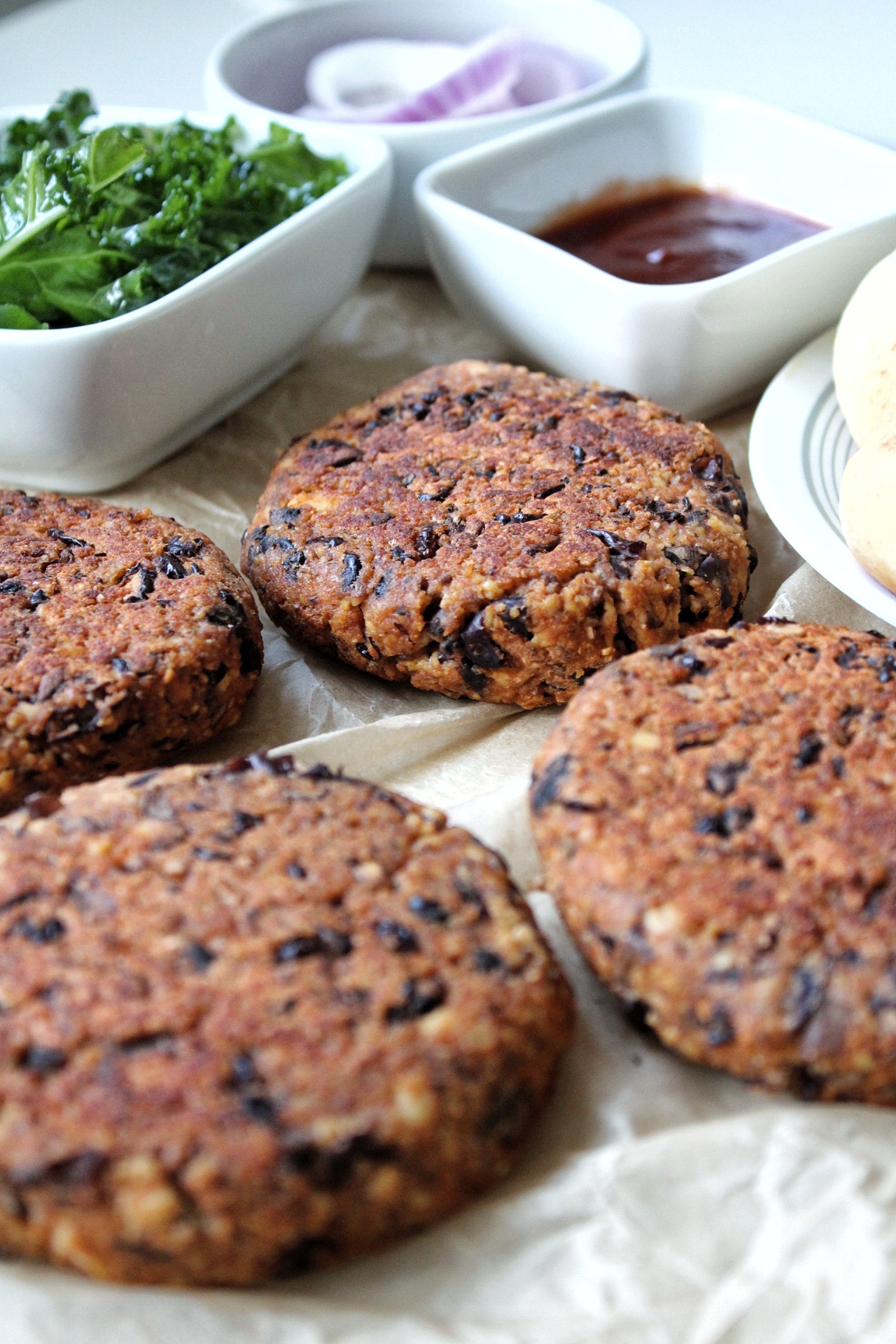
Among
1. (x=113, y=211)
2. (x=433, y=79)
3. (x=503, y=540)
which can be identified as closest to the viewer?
(x=503, y=540)

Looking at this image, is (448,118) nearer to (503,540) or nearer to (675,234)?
(675,234)

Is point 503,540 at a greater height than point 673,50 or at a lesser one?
lesser

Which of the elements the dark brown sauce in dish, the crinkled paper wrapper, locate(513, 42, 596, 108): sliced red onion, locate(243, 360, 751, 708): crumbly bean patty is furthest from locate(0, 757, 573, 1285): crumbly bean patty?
locate(513, 42, 596, 108): sliced red onion

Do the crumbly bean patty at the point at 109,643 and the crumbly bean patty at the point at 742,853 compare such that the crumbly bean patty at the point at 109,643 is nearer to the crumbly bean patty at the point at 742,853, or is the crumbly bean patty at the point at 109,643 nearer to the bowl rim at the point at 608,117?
the crumbly bean patty at the point at 742,853

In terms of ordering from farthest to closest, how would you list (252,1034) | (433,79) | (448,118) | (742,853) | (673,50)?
(673,50), (433,79), (448,118), (742,853), (252,1034)

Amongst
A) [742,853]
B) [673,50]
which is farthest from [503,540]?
[673,50]

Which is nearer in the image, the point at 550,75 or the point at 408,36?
the point at 550,75

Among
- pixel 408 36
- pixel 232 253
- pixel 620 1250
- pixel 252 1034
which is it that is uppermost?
pixel 408 36

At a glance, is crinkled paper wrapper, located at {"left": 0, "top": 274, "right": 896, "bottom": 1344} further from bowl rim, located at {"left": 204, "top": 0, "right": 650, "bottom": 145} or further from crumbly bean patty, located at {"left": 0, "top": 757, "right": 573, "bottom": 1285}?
bowl rim, located at {"left": 204, "top": 0, "right": 650, "bottom": 145}
